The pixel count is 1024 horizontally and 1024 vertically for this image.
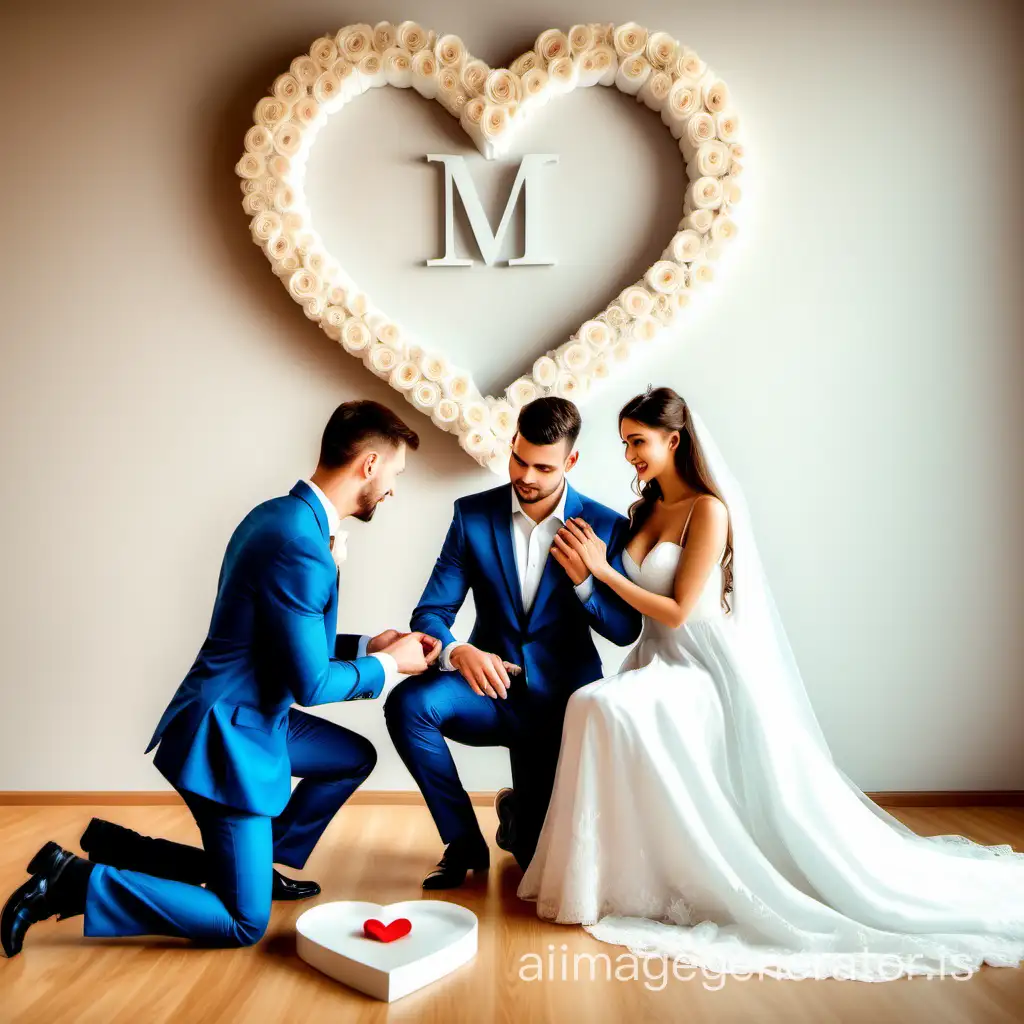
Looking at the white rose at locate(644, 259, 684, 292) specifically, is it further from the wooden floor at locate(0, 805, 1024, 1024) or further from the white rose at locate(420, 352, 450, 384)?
the wooden floor at locate(0, 805, 1024, 1024)

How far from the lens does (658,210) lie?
12.1ft

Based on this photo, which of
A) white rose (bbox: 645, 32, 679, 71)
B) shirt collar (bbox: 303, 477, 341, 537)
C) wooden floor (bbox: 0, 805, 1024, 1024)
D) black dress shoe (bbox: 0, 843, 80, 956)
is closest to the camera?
wooden floor (bbox: 0, 805, 1024, 1024)

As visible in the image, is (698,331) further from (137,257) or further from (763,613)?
(137,257)

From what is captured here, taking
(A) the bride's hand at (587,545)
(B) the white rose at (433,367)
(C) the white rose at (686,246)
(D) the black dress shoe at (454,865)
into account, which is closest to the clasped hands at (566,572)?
(A) the bride's hand at (587,545)

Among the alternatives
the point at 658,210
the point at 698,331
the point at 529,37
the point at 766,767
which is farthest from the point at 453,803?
the point at 529,37

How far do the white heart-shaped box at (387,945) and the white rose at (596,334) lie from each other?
1994 mm

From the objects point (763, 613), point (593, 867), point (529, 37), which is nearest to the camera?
point (593, 867)

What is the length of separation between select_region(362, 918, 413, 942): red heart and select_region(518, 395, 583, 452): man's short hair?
1327mm

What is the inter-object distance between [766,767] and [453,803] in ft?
2.97

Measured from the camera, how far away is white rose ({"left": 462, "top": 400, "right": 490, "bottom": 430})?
353cm

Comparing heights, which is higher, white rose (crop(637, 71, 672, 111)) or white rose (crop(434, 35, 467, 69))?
white rose (crop(434, 35, 467, 69))

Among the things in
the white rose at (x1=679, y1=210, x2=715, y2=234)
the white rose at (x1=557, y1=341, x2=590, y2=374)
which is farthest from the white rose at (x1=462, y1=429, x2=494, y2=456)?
the white rose at (x1=679, y1=210, x2=715, y2=234)

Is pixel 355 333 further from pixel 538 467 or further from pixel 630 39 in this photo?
pixel 630 39

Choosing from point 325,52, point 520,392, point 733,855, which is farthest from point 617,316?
point 733,855
